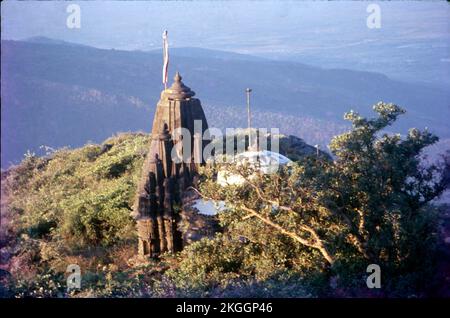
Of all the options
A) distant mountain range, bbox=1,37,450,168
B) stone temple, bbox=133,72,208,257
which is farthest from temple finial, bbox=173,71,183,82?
distant mountain range, bbox=1,37,450,168

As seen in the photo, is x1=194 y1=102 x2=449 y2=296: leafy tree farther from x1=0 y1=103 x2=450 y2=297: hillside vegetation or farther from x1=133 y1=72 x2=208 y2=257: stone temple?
x1=133 y1=72 x2=208 y2=257: stone temple

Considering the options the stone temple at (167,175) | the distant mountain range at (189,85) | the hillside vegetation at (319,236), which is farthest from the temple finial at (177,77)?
the distant mountain range at (189,85)

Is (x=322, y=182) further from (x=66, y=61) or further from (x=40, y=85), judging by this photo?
(x=66, y=61)

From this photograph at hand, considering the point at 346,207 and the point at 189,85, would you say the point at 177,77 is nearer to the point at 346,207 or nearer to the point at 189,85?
the point at 346,207

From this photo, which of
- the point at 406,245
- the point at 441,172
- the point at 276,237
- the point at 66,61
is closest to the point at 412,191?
the point at 441,172

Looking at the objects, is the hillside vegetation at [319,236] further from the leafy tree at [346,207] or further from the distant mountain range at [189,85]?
the distant mountain range at [189,85]

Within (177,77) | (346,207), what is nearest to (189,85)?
(177,77)
